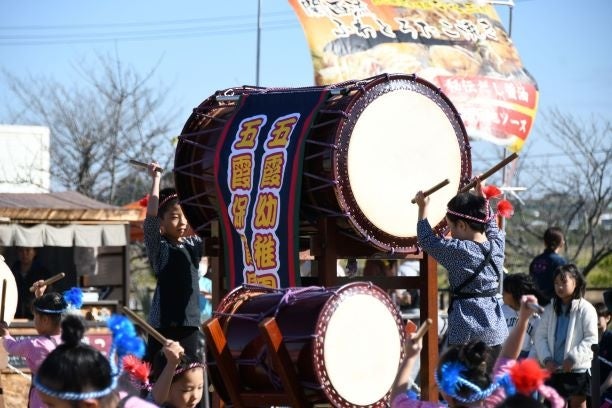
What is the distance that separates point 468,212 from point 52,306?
2.10 m

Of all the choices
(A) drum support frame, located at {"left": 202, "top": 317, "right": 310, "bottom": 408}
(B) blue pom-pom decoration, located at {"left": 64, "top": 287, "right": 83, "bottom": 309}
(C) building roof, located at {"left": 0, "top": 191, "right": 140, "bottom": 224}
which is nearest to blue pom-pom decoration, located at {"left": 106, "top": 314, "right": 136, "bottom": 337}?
(A) drum support frame, located at {"left": 202, "top": 317, "right": 310, "bottom": 408}

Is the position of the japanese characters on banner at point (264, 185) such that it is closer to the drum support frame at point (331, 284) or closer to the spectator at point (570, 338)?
the drum support frame at point (331, 284)

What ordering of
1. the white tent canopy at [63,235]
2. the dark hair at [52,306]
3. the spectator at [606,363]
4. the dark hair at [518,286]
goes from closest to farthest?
the dark hair at [52,306] → the spectator at [606,363] → the dark hair at [518,286] → the white tent canopy at [63,235]

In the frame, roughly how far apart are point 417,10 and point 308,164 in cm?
758

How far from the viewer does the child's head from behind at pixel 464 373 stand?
3.82 meters

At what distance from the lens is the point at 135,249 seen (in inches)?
928

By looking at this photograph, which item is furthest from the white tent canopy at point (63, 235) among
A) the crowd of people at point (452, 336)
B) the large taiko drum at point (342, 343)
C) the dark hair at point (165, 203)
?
the large taiko drum at point (342, 343)

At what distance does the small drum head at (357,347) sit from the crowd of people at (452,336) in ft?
0.93

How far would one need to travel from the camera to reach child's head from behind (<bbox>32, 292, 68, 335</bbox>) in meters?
5.88

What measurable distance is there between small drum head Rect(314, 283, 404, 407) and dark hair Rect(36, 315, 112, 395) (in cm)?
130

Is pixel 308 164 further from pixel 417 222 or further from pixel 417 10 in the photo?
pixel 417 10

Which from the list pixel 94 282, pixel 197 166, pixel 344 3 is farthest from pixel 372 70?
pixel 197 166

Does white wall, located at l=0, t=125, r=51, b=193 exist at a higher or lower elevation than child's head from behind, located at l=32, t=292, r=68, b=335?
higher

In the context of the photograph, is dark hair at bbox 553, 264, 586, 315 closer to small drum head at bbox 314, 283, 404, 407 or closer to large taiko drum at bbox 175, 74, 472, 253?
large taiko drum at bbox 175, 74, 472, 253
